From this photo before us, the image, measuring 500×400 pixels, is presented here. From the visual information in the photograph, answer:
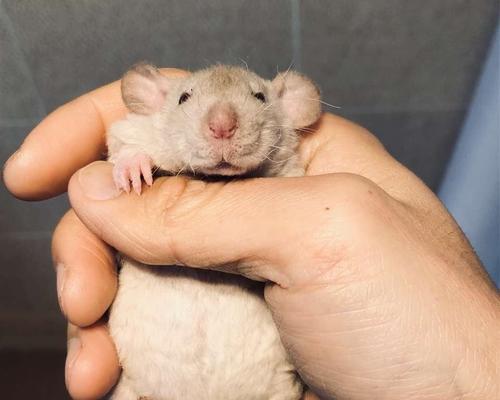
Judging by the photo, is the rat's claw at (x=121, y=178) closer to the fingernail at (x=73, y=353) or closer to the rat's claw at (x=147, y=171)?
the rat's claw at (x=147, y=171)

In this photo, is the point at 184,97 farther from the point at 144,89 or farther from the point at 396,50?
the point at 396,50

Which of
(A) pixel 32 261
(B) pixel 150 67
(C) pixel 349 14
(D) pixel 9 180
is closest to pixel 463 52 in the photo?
(C) pixel 349 14

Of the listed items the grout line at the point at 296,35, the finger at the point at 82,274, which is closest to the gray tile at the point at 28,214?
the finger at the point at 82,274

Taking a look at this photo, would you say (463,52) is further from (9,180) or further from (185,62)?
(9,180)

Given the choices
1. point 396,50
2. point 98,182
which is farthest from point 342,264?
point 396,50

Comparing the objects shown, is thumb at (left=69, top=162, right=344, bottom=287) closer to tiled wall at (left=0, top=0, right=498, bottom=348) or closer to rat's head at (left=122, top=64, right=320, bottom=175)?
rat's head at (left=122, top=64, right=320, bottom=175)
